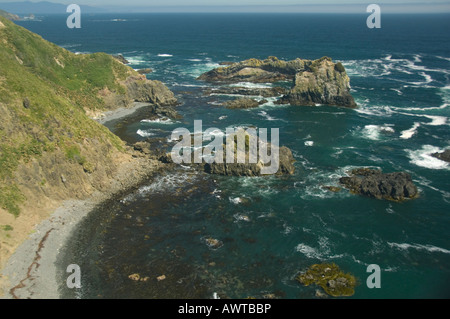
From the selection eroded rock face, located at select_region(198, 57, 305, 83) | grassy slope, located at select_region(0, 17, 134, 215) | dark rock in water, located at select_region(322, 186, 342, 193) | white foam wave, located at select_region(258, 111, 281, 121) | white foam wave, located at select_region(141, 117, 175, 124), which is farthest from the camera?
eroded rock face, located at select_region(198, 57, 305, 83)

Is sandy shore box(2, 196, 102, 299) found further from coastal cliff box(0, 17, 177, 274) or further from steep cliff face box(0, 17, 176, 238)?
steep cliff face box(0, 17, 176, 238)

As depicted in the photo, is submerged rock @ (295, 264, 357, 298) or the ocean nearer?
submerged rock @ (295, 264, 357, 298)

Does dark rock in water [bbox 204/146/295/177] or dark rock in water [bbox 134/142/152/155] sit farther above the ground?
dark rock in water [bbox 134/142/152/155]

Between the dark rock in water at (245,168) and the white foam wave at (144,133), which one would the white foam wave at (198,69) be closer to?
the white foam wave at (144,133)

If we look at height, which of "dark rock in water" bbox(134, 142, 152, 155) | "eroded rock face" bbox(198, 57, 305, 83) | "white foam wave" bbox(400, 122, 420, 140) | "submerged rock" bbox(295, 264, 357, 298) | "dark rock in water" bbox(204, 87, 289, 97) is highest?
"eroded rock face" bbox(198, 57, 305, 83)

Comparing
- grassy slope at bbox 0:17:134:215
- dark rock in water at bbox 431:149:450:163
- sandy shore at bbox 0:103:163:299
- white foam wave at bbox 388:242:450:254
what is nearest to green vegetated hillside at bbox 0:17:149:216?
grassy slope at bbox 0:17:134:215

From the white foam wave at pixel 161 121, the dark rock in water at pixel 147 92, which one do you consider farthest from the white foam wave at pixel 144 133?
the dark rock in water at pixel 147 92
